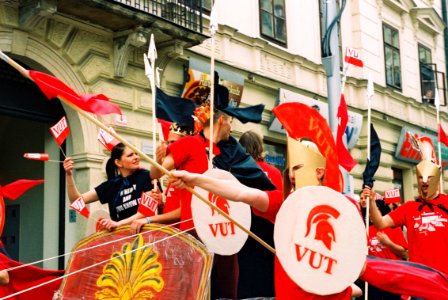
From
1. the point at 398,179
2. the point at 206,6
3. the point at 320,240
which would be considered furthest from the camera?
the point at 398,179

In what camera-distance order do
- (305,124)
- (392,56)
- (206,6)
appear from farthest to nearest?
(392,56) → (206,6) → (305,124)

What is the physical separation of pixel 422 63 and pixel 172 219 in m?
16.9

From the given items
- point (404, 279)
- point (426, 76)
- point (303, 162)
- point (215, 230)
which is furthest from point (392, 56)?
point (303, 162)

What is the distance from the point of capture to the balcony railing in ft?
32.3

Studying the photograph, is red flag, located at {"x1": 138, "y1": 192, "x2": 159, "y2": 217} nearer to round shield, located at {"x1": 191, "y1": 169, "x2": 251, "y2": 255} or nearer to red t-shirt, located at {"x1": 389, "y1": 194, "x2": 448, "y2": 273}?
round shield, located at {"x1": 191, "y1": 169, "x2": 251, "y2": 255}

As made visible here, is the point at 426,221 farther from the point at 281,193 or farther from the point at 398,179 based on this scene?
the point at 398,179

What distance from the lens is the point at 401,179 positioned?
18.2 m

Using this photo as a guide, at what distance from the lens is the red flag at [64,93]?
9.81 feet

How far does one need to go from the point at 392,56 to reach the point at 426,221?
13276mm

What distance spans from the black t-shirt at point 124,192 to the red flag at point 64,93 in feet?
5.83

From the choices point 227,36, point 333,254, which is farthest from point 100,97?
point 227,36

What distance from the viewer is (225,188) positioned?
3.20 m

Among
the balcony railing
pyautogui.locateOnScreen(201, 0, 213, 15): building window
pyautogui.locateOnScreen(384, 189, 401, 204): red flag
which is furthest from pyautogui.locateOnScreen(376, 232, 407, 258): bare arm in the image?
pyautogui.locateOnScreen(201, 0, 213, 15): building window

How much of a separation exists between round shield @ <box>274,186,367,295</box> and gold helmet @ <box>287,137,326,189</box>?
0.68 feet
